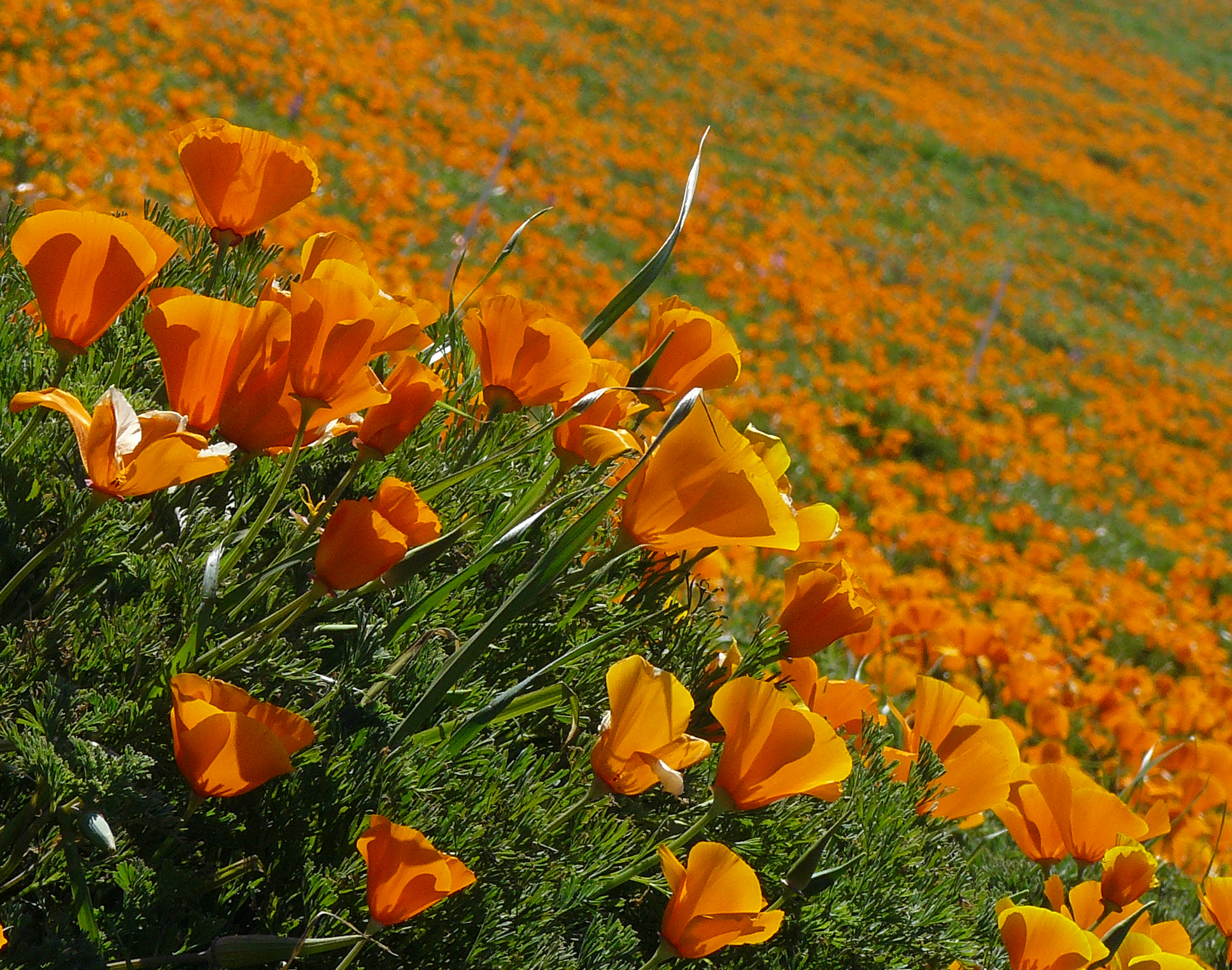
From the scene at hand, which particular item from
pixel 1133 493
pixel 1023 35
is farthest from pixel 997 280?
pixel 1023 35

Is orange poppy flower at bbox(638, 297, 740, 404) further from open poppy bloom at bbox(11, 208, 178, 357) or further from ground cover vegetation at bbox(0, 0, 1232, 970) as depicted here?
open poppy bloom at bbox(11, 208, 178, 357)

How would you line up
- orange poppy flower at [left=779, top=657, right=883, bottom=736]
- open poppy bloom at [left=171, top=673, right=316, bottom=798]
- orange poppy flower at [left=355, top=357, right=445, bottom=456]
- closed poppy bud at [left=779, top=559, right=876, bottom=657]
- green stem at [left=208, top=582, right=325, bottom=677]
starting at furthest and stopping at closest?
orange poppy flower at [left=779, top=657, right=883, bottom=736] → closed poppy bud at [left=779, top=559, right=876, bottom=657] → orange poppy flower at [left=355, top=357, right=445, bottom=456] → green stem at [left=208, top=582, right=325, bottom=677] → open poppy bloom at [left=171, top=673, right=316, bottom=798]

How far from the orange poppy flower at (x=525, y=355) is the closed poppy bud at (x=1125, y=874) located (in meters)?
0.73

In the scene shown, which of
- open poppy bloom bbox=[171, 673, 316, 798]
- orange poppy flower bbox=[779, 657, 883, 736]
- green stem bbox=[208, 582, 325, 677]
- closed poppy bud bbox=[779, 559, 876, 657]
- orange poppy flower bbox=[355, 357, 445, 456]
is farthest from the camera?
orange poppy flower bbox=[779, 657, 883, 736]

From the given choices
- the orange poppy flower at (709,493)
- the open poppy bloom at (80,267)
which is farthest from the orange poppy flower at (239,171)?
the orange poppy flower at (709,493)

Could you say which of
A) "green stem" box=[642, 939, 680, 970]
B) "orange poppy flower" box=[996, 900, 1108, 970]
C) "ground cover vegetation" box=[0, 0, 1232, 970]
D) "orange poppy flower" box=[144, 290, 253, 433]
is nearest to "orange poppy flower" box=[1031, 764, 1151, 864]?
"ground cover vegetation" box=[0, 0, 1232, 970]

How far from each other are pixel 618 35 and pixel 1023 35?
1362 centimetres

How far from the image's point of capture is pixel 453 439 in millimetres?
1199

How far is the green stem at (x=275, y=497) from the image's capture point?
2.55ft

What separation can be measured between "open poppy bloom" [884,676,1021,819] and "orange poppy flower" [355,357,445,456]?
0.63 meters

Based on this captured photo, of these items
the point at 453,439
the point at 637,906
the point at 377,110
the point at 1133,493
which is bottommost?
the point at 1133,493

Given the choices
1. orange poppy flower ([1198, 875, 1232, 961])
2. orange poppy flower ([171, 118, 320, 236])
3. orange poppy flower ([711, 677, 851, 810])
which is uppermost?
orange poppy flower ([171, 118, 320, 236])

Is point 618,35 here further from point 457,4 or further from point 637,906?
point 637,906

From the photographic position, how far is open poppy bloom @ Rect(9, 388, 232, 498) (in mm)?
697
